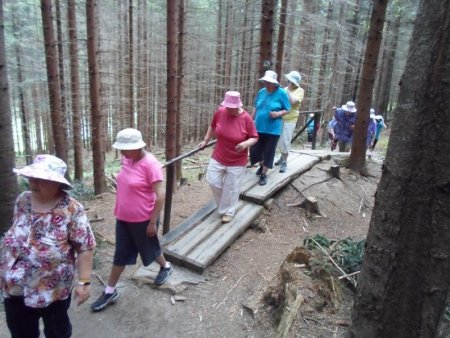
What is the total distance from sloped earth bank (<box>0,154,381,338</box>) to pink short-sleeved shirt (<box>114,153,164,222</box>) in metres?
1.06

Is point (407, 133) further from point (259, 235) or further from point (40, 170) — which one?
point (259, 235)

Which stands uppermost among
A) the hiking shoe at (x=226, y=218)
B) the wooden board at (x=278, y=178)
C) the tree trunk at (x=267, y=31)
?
the tree trunk at (x=267, y=31)

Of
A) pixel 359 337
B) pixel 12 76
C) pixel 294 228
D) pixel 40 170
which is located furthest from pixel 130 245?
pixel 12 76

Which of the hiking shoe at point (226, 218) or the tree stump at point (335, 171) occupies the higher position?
the tree stump at point (335, 171)

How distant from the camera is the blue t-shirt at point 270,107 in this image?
5.49 m

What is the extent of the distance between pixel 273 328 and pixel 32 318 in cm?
208

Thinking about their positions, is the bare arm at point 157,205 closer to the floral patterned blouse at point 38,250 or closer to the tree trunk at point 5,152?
the floral patterned blouse at point 38,250

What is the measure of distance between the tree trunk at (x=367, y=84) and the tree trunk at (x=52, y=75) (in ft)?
26.6

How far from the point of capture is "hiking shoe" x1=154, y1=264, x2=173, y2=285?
406cm

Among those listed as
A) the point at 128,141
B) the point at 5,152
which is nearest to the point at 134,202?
the point at 128,141

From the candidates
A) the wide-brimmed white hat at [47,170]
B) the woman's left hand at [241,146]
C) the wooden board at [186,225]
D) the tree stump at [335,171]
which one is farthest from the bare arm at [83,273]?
the tree stump at [335,171]

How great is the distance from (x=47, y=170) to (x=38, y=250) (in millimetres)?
557

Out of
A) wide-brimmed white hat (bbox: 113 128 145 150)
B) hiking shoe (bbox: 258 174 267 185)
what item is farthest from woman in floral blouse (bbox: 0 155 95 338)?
hiking shoe (bbox: 258 174 267 185)

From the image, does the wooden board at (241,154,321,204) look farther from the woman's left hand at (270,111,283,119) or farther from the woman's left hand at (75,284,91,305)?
the woman's left hand at (75,284,91,305)
